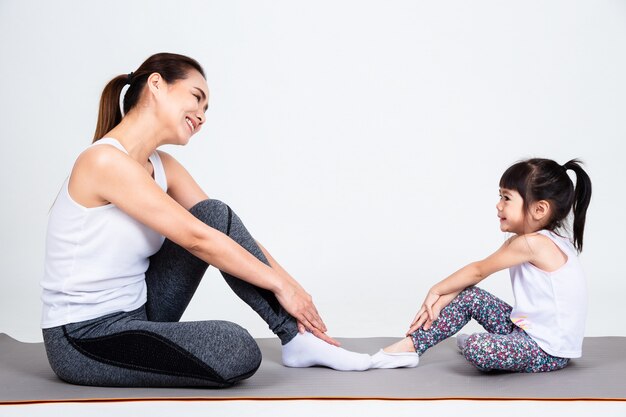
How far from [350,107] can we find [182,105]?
2.05 meters

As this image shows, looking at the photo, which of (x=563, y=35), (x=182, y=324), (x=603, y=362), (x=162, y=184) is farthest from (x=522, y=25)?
(x=182, y=324)

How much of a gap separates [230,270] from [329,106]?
219cm

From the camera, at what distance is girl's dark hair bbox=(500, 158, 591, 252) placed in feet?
8.73

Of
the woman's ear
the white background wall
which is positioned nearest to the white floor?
the woman's ear

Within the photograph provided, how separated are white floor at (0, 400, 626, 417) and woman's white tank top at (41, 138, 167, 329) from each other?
293 mm

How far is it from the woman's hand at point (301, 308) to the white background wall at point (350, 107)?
1476 mm

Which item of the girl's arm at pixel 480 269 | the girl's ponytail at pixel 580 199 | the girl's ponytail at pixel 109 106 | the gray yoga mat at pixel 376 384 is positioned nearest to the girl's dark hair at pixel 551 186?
the girl's ponytail at pixel 580 199

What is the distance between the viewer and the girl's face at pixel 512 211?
8.82 feet

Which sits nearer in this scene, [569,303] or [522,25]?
[569,303]

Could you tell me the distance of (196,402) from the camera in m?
2.23

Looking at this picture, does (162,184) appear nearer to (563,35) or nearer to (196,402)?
(196,402)

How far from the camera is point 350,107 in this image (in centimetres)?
448

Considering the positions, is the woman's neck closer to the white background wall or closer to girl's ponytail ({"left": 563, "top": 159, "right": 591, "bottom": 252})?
girl's ponytail ({"left": 563, "top": 159, "right": 591, "bottom": 252})

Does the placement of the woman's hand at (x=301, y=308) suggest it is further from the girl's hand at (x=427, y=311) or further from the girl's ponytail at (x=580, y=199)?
the girl's ponytail at (x=580, y=199)
